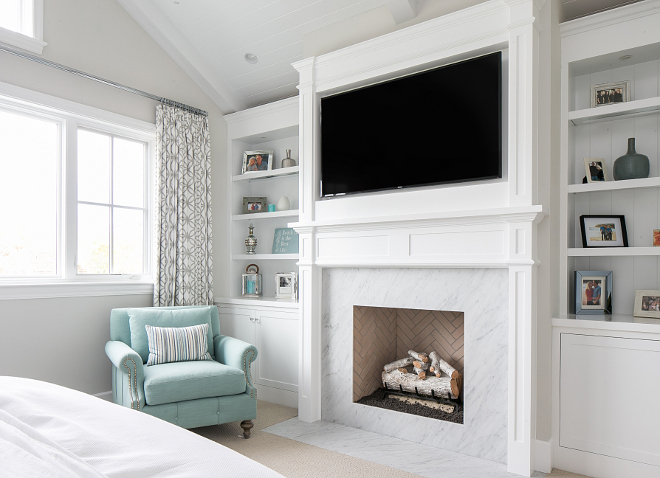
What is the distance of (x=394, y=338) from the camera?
373 cm

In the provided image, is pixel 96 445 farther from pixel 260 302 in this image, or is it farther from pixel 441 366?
pixel 260 302

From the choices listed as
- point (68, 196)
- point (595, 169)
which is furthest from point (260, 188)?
point (595, 169)

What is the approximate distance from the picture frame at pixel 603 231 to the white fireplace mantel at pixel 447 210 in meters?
0.51

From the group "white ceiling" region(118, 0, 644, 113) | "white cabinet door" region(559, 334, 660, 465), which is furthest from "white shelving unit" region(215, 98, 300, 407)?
"white cabinet door" region(559, 334, 660, 465)

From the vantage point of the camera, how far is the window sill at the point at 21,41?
10.0 ft

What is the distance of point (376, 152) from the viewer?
3.30 metres

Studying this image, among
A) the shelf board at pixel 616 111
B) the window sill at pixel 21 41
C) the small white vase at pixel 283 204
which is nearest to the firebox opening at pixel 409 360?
the small white vase at pixel 283 204

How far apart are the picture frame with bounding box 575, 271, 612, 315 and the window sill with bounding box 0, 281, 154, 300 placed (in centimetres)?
319

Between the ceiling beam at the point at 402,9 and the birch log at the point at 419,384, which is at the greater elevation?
the ceiling beam at the point at 402,9

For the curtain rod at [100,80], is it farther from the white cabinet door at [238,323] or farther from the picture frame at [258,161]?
the white cabinet door at [238,323]

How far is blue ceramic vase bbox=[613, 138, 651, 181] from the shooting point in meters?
2.81

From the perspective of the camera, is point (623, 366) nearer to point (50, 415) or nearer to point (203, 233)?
point (50, 415)

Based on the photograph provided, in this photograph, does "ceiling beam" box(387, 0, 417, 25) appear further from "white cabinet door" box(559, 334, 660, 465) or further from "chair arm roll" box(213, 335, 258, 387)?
"chair arm roll" box(213, 335, 258, 387)

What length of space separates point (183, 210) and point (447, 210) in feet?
7.54
